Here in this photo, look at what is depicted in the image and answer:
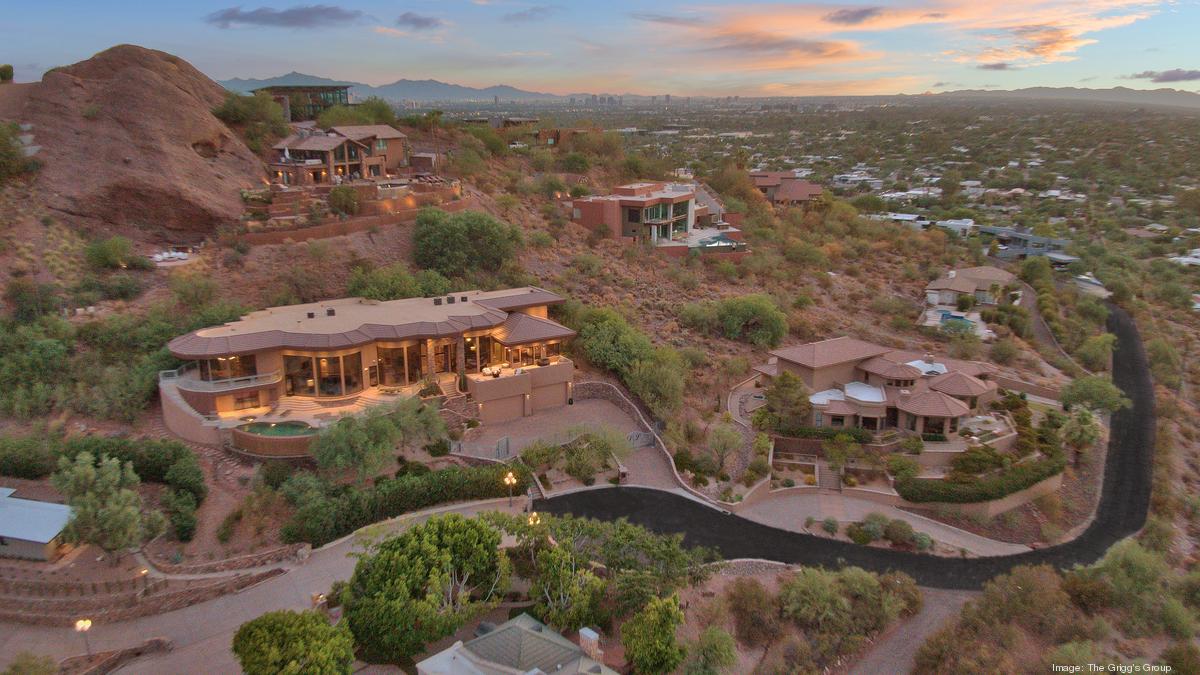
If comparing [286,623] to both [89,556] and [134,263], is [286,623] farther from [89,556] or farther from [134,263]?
[134,263]

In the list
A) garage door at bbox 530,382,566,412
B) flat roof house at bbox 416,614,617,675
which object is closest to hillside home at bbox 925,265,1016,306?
garage door at bbox 530,382,566,412

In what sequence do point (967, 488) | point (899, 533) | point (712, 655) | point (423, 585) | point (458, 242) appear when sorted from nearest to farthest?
point (712, 655) < point (423, 585) < point (899, 533) < point (967, 488) < point (458, 242)

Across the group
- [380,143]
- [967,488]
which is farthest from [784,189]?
[967,488]

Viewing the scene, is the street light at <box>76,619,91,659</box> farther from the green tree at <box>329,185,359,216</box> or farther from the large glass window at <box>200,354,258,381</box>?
the green tree at <box>329,185,359,216</box>

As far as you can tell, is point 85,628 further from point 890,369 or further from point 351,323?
point 890,369

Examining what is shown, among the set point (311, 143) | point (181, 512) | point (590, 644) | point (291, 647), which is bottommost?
point (590, 644)

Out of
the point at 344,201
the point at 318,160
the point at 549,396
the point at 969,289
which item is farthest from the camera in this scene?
the point at 969,289

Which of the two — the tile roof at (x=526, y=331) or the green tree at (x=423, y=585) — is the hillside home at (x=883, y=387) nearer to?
the tile roof at (x=526, y=331)

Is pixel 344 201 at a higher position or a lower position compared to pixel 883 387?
higher

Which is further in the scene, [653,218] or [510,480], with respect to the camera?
[653,218]
